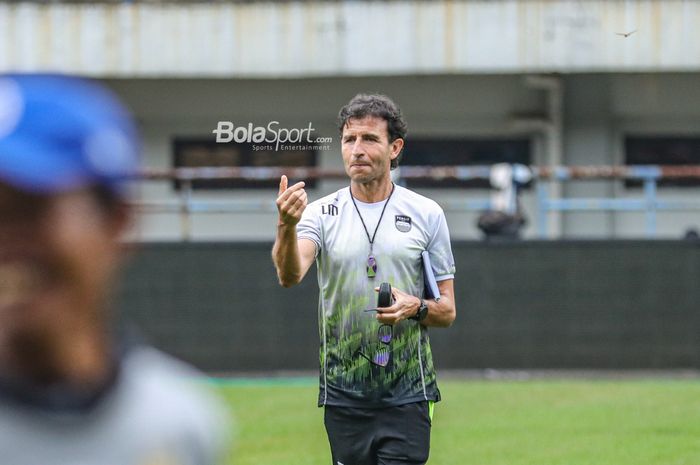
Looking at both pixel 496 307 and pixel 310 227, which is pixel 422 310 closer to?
pixel 310 227

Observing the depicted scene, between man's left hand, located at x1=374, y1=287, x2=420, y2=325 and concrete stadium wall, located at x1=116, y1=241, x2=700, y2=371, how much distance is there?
10316 millimetres

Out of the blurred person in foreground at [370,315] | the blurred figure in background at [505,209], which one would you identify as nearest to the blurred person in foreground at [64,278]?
the blurred person in foreground at [370,315]

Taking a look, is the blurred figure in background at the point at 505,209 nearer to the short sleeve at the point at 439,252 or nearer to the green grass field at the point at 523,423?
the green grass field at the point at 523,423

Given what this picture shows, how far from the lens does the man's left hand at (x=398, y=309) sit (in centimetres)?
557

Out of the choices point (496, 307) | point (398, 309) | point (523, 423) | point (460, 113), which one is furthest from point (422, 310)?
point (460, 113)

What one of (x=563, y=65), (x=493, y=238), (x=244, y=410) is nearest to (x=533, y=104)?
(x=563, y=65)

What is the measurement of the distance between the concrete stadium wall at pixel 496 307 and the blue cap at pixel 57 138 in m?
14.3

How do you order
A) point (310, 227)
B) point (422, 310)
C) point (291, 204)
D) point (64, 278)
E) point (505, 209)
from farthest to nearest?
1. point (505, 209)
2. point (310, 227)
3. point (422, 310)
4. point (291, 204)
5. point (64, 278)

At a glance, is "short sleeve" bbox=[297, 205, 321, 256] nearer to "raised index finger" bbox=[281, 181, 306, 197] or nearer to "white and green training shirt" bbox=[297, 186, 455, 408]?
"white and green training shirt" bbox=[297, 186, 455, 408]

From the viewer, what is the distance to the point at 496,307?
16.1 metres

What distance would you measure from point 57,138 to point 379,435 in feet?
14.2

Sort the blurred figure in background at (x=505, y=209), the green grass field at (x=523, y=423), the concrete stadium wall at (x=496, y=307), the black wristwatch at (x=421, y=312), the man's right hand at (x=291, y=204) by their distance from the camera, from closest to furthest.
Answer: the man's right hand at (x=291, y=204)
the black wristwatch at (x=421, y=312)
the green grass field at (x=523, y=423)
the concrete stadium wall at (x=496, y=307)
the blurred figure in background at (x=505, y=209)

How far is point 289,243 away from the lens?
541 cm

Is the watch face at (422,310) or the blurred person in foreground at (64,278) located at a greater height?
the blurred person in foreground at (64,278)
